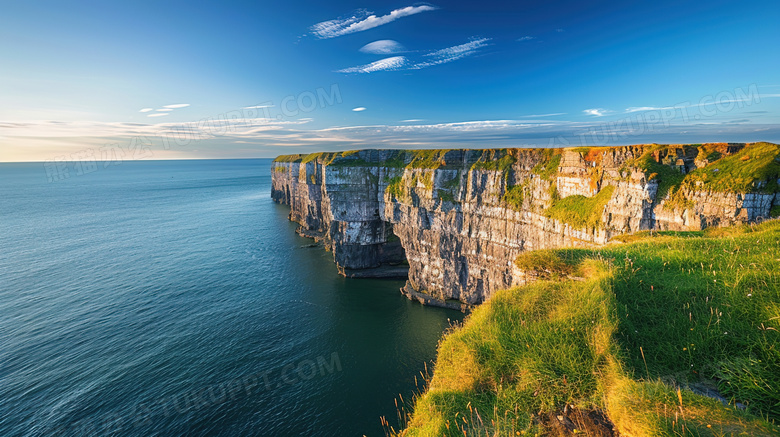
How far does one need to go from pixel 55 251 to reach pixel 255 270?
42.9 meters

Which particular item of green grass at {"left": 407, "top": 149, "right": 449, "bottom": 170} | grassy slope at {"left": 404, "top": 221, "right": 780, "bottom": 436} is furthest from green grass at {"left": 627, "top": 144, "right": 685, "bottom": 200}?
green grass at {"left": 407, "top": 149, "right": 449, "bottom": 170}

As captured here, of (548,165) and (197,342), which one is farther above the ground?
(548,165)

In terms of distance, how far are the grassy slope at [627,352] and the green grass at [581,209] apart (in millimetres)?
21832

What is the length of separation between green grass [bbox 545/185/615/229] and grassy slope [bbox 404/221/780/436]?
21832 mm

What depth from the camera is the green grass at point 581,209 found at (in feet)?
96.0

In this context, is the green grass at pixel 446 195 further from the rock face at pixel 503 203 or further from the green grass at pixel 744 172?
the green grass at pixel 744 172

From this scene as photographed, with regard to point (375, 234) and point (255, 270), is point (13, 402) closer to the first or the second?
point (255, 270)

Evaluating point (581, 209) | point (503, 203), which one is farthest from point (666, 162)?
point (503, 203)

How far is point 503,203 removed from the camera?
124 feet

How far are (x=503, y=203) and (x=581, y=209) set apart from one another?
8795 millimetres

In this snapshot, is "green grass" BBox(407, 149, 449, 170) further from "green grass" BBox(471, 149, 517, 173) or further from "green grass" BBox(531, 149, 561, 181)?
"green grass" BBox(531, 149, 561, 181)

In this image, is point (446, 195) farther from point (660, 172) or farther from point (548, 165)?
point (660, 172)

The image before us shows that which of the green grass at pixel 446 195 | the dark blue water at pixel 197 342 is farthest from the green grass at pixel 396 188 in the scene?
the dark blue water at pixel 197 342

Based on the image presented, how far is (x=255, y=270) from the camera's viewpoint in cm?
5303
